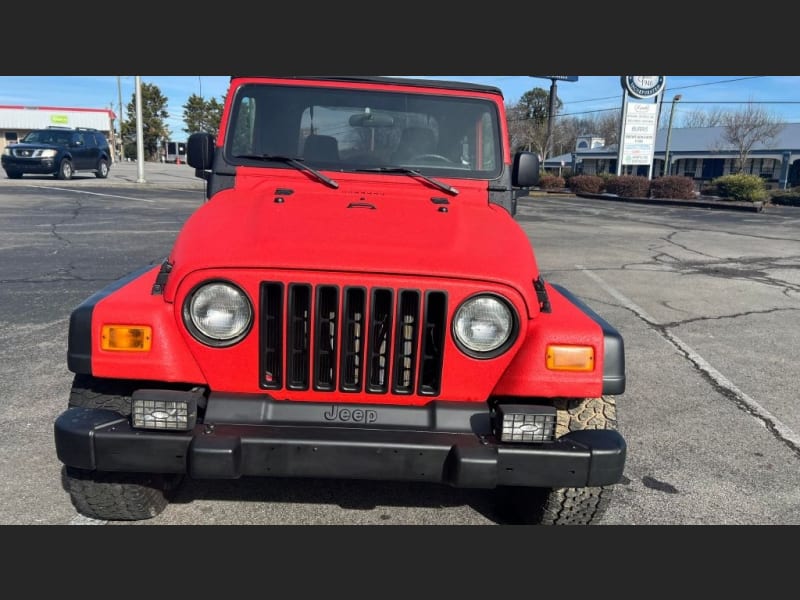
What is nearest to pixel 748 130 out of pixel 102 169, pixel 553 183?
pixel 553 183

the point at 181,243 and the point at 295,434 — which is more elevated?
→ the point at 181,243

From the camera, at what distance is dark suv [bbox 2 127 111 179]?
23594 mm

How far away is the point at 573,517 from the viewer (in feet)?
9.53

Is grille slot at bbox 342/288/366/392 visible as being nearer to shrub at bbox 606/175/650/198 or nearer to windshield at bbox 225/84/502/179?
windshield at bbox 225/84/502/179

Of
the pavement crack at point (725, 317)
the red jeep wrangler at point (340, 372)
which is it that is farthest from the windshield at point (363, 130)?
the pavement crack at point (725, 317)

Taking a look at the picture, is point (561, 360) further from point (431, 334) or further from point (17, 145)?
point (17, 145)

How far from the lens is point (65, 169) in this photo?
81.4 feet

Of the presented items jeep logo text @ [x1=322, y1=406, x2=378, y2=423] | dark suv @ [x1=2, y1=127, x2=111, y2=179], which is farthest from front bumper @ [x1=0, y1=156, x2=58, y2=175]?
jeep logo text @ [x1=322, y1=406, x2=378, y2=423]

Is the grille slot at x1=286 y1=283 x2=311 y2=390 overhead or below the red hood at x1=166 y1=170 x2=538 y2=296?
below

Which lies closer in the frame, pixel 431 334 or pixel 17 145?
pixel 431 334

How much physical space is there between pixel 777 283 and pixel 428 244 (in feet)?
28.2

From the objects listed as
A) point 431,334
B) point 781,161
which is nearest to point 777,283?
point 431,334

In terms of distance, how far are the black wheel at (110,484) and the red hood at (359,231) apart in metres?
0.57

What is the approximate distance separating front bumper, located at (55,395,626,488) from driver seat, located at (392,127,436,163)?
74.3 inches
